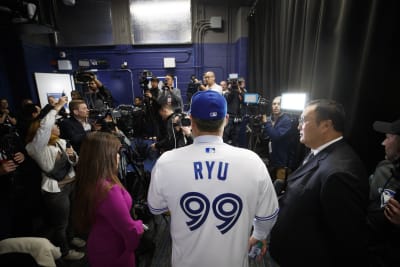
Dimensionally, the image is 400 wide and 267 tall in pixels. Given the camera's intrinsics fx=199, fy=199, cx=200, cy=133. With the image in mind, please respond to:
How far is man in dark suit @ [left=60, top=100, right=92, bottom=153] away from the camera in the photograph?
7.43 feet

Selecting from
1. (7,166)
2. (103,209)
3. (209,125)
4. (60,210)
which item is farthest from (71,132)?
(209,125)

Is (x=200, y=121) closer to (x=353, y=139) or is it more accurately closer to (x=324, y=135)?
(x=324, y=135)

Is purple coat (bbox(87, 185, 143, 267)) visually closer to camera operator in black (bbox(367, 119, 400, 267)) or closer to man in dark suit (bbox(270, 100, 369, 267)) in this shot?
man in dark suit (bbox(270, 100, 369, 267))

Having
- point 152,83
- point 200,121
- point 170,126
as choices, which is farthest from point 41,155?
point 152,83

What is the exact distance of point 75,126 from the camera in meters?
2.30

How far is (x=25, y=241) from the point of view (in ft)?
4.68

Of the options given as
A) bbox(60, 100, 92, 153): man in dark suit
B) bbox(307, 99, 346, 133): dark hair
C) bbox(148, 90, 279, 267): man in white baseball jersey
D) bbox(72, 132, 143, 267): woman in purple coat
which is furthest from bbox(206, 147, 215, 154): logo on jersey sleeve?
bbox(60, 100, 92, 153): man in dark suit

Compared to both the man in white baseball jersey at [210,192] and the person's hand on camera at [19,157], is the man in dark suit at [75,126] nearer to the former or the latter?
the person's hand on camera at [19,157]

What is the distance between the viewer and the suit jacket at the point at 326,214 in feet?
3.36

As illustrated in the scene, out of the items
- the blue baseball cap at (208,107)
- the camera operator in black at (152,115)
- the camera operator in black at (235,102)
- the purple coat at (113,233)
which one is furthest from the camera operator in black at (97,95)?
the blue baseball cap at (208,107)

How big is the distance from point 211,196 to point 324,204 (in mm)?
663

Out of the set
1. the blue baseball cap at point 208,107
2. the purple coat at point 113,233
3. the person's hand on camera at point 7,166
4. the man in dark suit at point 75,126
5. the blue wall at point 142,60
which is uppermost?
the blue wall at point 142,60

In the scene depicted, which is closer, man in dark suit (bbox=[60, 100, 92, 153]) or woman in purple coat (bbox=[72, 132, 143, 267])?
woman in purple coat (bbox=[72, 132, 143, 267])

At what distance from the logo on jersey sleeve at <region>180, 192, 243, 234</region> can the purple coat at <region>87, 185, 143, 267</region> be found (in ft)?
1.41
